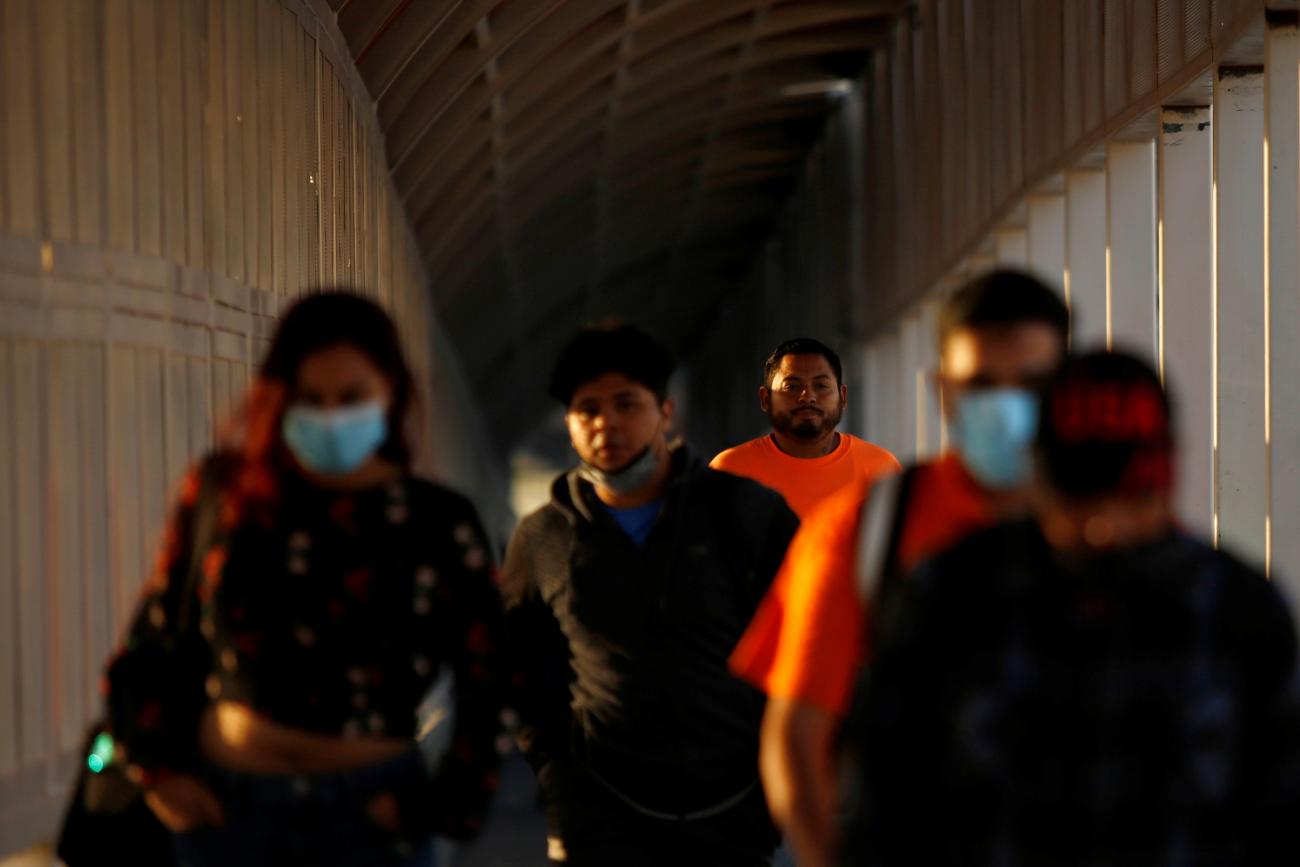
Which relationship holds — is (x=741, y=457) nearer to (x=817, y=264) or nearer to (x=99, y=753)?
(x=99, y=753)

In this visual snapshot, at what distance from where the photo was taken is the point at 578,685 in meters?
4.90

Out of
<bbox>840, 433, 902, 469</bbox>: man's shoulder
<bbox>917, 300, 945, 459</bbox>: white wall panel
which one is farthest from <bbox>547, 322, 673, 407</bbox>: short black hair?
<bbox>917, 300, 945, 459</bbox>: white wall panel

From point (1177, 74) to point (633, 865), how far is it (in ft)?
20.0

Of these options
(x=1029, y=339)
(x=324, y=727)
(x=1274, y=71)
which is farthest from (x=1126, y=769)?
(x=1274, y=71)

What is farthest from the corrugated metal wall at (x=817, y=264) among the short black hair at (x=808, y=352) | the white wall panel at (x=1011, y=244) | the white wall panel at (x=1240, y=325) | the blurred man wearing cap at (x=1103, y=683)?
the blurred man wearing cap at (x=1103, y=683)

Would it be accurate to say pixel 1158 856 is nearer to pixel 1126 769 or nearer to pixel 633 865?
pixel 1126 769

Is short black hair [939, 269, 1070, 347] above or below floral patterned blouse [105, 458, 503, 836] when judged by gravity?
above

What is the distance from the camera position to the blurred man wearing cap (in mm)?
2662

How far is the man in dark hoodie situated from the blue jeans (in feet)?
4.60

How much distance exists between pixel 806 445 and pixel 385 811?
12.9 ft

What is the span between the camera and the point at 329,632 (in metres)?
3.43

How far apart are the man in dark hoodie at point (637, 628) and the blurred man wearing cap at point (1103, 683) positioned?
82.3 inches

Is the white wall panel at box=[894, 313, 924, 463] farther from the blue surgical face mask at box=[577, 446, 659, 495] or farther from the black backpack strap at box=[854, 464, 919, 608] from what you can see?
the black backpack strap at box=[854, 464, 919, 608]

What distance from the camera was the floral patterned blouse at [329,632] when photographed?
11.2ft
